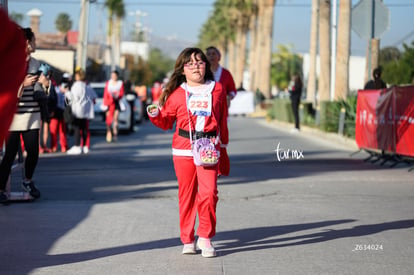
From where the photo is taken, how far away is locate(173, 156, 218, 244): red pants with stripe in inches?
300

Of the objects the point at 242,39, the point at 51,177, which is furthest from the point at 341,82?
the point at 242,39

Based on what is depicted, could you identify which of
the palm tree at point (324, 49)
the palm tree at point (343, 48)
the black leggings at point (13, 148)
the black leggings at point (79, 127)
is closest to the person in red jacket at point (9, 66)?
the black leggings at point (13, 148)

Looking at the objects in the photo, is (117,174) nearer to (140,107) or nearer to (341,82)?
(341,82)

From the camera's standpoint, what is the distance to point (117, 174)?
14.9 metres

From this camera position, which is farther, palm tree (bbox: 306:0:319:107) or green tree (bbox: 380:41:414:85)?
green tree (bbox: 380:41:414:85)

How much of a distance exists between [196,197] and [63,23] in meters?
111

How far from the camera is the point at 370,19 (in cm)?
2003

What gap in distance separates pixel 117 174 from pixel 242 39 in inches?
2809

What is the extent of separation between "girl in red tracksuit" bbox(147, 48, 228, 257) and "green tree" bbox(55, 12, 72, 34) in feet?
361

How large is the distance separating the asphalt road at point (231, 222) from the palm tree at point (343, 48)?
15.3 metres

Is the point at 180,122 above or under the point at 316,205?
above

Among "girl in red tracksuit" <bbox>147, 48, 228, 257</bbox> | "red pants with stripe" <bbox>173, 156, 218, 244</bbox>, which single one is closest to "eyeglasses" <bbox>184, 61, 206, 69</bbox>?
"girl in red tracksuit" <bbox>147, 48, 228, 257</bbox>

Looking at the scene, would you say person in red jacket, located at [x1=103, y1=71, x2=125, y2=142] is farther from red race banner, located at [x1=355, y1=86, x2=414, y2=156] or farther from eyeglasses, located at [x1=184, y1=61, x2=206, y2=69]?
eyeglasses, located at [x1=184, y1=61, x2=206, y2=69]

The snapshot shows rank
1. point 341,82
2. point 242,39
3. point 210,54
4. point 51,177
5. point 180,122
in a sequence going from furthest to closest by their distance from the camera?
point 242,39, point 341,82, point 51,177, point 210,54, point 180,122
